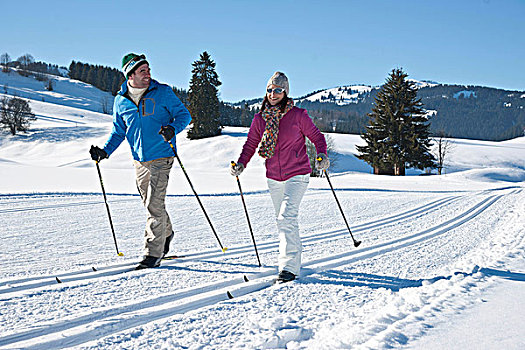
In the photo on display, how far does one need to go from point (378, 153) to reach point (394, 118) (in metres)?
2.90

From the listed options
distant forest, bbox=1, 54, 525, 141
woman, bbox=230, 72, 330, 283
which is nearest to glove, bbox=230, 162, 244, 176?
woman, bbox=230, 72, 330, 283

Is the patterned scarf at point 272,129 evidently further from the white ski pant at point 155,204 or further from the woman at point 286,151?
the white ski pant at point 155,204

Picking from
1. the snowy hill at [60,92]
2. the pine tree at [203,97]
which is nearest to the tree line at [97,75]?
the snowy hill at [60,92]

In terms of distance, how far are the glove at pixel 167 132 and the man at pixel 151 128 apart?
0.08 m

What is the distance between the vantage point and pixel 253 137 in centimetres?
425

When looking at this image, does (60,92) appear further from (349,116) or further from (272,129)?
(272,129)

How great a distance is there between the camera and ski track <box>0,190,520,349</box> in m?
2.57

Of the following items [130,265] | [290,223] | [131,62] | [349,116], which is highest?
[349,116]

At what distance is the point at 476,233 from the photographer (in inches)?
233

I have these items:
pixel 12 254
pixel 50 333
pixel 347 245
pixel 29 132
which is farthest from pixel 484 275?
pixel 29 132

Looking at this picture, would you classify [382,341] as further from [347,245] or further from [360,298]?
[347,245]

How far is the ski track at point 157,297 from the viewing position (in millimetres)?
2566

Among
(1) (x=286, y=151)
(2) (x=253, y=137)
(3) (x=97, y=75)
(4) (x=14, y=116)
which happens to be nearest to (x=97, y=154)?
(2) (x=253, y=137)

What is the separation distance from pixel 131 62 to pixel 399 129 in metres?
28.2
